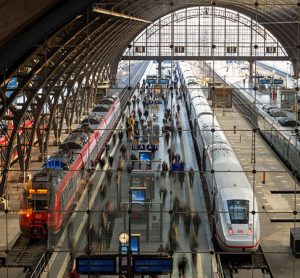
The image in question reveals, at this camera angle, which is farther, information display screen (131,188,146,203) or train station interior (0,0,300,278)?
information display screen (131,188,146,203)

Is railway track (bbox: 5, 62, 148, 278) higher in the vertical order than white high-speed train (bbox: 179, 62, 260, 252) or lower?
lower

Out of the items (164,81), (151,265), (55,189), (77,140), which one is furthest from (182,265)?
(164,81)

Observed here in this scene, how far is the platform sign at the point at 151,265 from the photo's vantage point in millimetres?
10284

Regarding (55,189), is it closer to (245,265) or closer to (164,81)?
(245,265)

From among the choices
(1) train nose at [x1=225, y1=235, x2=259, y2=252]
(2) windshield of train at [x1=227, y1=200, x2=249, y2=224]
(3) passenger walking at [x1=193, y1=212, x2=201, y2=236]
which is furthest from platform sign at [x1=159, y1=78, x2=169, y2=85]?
(1) train nose at [x1=225, y1=235, x2=259, y2=252]

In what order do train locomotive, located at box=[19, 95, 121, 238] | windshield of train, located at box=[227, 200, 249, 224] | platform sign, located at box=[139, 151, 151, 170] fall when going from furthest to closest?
platform sign, located at box=[139, 151, 151, 170]
train locomotive, located at box=[19, 95, 121, 238]
windshield of train, located at box=[227, 200, 249, 224]

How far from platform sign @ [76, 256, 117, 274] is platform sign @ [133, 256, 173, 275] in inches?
13.9

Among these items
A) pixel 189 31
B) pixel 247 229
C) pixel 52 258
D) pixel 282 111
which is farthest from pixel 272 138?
pixel 52 258

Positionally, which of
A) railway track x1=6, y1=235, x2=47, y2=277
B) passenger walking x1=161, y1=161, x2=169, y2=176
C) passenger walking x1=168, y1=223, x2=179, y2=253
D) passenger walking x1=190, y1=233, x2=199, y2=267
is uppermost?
passenger walking x1=161, y1=161, x2=169, y2=176

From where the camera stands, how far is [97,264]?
10.4 meters

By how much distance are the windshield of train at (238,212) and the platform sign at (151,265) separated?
3149 millimetres

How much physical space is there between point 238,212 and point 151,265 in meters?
3.45

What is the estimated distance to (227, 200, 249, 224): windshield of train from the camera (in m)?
13.2

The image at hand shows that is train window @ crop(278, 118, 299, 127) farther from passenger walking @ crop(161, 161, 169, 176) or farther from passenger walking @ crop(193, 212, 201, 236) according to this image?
passenger walking @ crop(193, 212, 201, 236)
